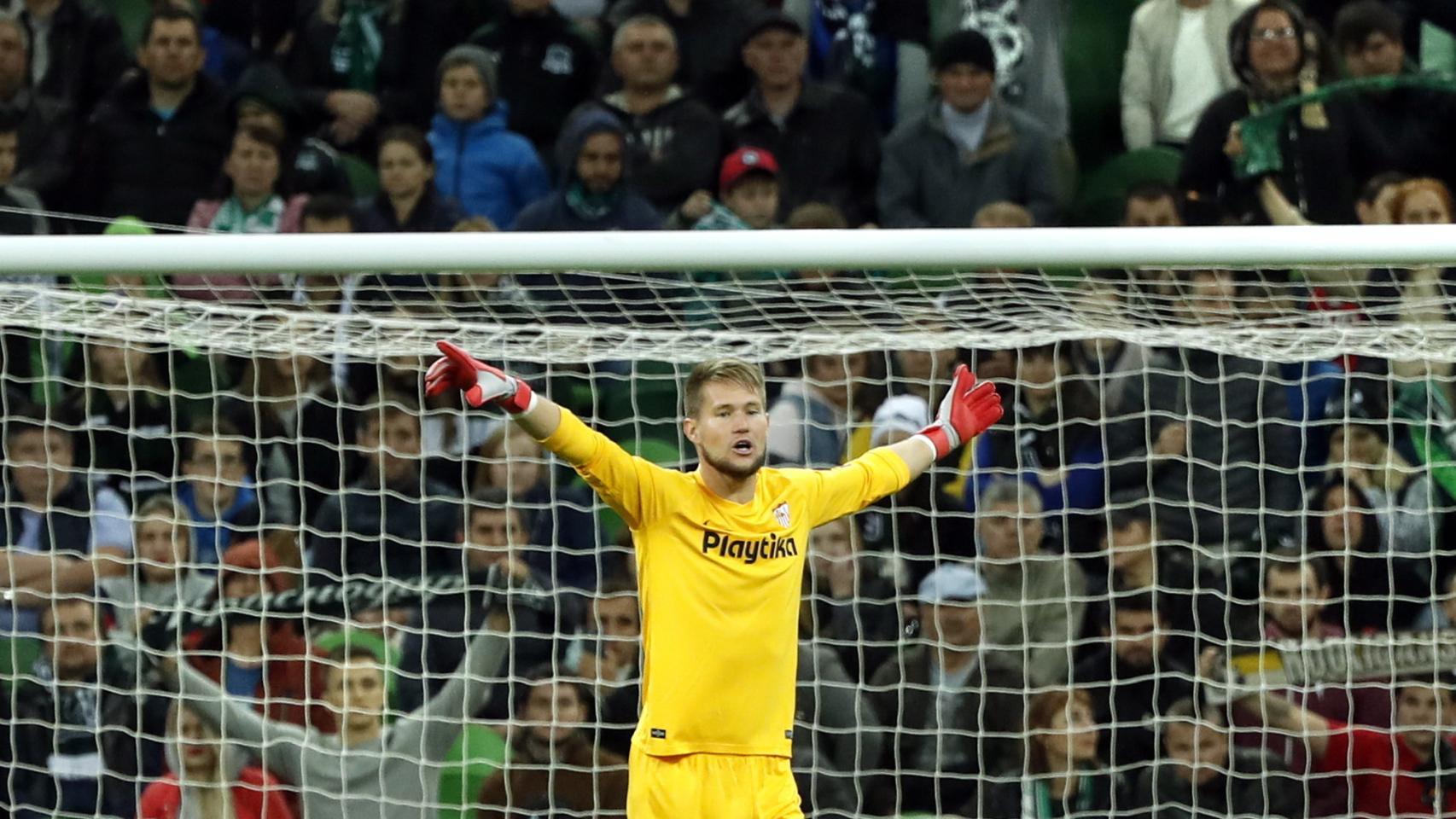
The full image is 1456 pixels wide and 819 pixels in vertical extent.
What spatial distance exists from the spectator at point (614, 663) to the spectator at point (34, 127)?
3.32m

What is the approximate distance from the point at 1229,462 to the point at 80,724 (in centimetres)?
366

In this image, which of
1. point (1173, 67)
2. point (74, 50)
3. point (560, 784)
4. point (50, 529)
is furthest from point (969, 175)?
point (74, 50)

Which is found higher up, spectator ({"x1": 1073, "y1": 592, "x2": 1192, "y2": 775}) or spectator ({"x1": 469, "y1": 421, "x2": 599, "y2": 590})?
spectator ({"x1": 469, "y1": 421, "x2": 599, "y2": 590})

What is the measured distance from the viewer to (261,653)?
5715 millimetres

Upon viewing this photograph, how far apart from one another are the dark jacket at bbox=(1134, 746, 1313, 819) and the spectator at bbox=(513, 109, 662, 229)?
2.68 metres

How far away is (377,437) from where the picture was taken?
615 centimetres

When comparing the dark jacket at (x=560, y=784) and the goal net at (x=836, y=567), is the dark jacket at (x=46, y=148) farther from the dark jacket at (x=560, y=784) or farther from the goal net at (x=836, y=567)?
the dark jacket at (x=560, y=784)

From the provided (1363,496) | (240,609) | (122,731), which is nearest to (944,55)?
(1363,496)

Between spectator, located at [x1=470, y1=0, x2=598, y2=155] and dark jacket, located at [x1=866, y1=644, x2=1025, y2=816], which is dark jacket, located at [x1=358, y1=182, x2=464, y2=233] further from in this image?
dark jacket, located at [x1=866, y1=644, x2=1025, y2=816]

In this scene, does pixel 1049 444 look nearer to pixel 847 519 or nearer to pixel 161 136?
pixel 847 519

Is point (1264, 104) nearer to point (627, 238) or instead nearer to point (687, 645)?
point (627, 238)

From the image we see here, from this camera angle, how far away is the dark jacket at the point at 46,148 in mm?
7656

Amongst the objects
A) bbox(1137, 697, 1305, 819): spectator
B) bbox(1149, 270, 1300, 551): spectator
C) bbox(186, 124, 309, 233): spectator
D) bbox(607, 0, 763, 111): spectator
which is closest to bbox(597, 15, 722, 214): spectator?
bbox(607, 0, 763, 111): spectator

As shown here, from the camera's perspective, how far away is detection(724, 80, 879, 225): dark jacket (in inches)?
281
